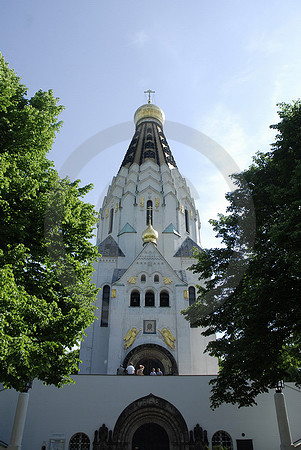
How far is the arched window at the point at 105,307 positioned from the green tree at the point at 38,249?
15976mm

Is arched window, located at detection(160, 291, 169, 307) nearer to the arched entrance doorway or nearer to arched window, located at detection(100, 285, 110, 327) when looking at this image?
arched window, located at detection(100, 285, 110, 327)

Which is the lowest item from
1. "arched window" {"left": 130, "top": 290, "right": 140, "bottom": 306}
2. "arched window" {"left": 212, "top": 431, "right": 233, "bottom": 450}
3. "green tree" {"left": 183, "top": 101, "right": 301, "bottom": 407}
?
"arched window" {"left": 212, "top": 431, "right": 233, "bottom": 450}

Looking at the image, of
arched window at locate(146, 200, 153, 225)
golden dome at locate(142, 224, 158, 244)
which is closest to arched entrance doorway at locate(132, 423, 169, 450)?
golden dome at locate(142, 224, 158, 244)

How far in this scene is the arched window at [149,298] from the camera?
2484 centimetres

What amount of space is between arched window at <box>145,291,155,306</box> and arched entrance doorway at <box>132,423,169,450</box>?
947cm

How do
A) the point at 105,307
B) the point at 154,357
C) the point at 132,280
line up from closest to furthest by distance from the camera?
the point at 154,357 → the point at 132,280 → the point at 105,307

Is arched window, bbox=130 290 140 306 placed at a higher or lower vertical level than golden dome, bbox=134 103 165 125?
lower

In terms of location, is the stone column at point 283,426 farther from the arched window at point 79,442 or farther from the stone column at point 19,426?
the stone column at point 19,426

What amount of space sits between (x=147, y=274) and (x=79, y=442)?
41.2ft

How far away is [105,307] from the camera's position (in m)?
26.8

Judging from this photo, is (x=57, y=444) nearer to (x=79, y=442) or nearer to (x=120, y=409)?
(x=79, y=442)

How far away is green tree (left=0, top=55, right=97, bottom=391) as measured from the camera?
8141 millimetres

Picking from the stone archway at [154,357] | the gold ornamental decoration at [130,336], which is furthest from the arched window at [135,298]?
the stone archway at [154,357]

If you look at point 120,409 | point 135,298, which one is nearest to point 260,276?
point 120,409
